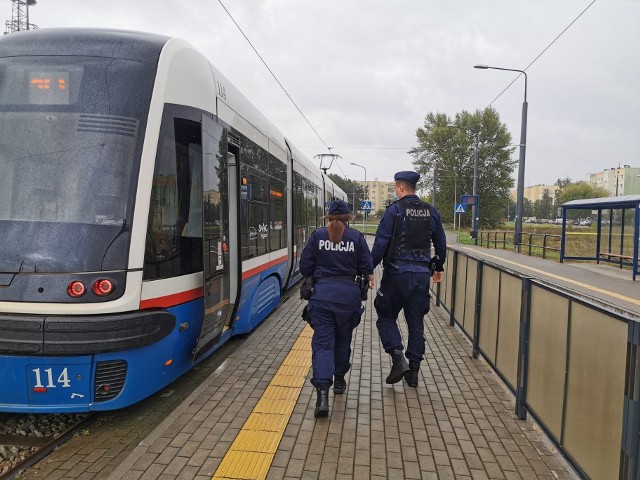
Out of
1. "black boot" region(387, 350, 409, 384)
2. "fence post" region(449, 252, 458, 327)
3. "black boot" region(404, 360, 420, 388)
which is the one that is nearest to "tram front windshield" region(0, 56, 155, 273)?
"black boot" region(387, 350, 409, 384)

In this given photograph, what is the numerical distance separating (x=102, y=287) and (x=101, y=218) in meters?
0.49

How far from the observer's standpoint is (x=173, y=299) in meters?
3.90

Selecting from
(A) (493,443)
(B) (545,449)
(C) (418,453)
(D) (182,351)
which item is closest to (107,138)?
(D) (182,351)

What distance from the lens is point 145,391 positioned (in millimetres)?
3717

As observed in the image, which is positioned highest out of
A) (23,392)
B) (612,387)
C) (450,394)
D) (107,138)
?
(107,138)

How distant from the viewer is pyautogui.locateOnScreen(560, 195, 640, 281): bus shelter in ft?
46.5

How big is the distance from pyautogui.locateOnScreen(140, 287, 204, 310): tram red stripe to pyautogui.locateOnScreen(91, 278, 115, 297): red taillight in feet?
0.83

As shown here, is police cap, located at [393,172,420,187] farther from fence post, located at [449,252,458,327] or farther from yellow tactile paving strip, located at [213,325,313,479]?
fence post, located at [449,252,458,327]

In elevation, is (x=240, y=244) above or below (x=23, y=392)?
above

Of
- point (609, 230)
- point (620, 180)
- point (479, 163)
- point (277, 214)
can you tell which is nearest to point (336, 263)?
point (277, 214)

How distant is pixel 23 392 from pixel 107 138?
1.86 metres

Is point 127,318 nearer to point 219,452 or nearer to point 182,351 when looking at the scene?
point 182,351

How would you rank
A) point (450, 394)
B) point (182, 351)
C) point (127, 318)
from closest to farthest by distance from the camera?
point (127, 318) < point (182, 351) < point (450, 394)

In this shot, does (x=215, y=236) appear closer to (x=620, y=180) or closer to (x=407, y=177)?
(x=407, y=177)
